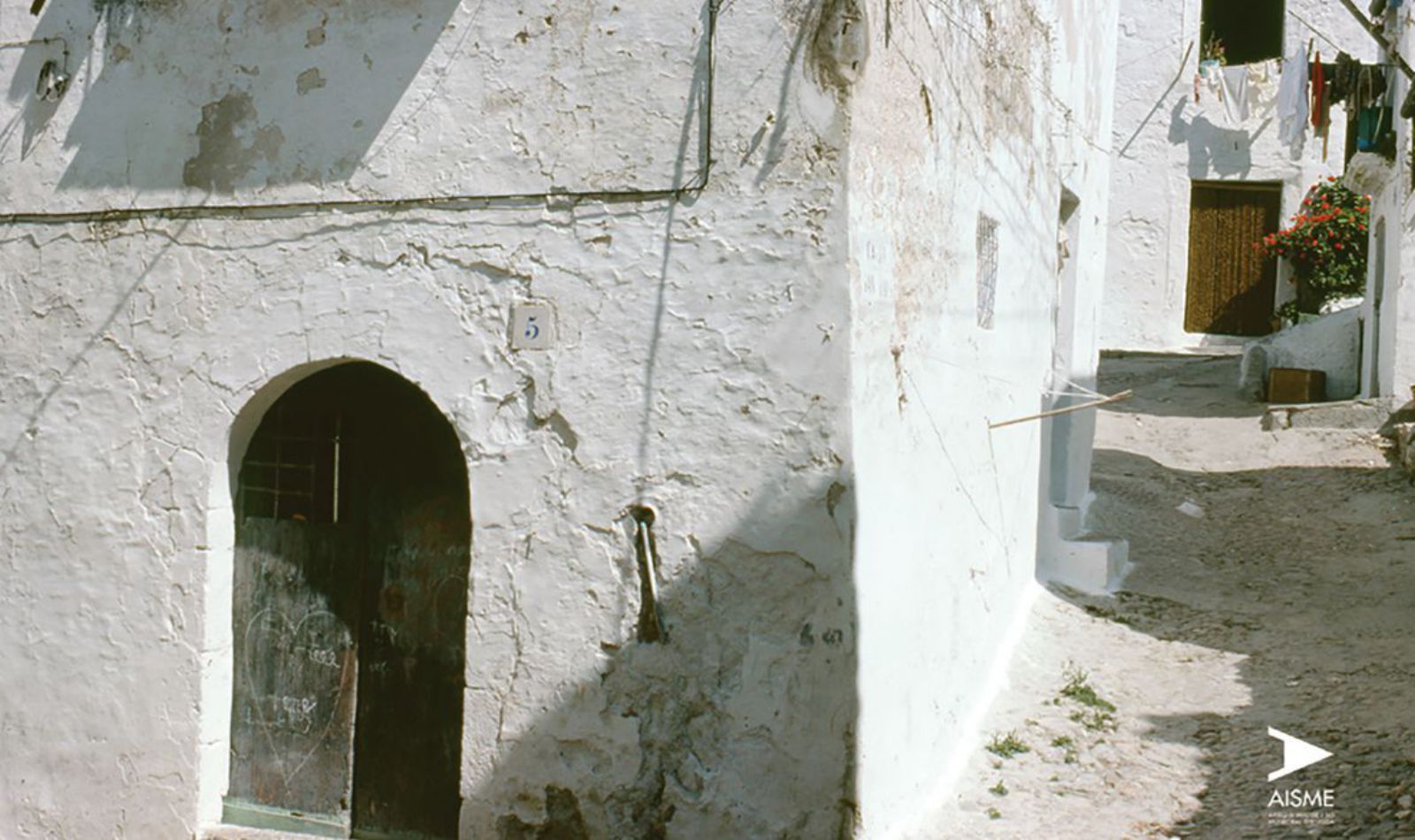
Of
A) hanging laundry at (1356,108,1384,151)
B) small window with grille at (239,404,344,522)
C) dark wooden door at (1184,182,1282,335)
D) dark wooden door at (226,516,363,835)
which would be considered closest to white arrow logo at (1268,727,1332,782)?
dark wooden door at (226,516,363,835)

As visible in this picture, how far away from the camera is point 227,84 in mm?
5535

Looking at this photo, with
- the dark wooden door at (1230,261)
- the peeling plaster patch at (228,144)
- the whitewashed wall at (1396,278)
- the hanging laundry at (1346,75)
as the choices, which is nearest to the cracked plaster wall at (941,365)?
the peeling plaster patch at (228,144)

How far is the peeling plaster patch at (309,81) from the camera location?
212 inches

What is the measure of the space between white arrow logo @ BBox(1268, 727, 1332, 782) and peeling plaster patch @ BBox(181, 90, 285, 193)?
16.0 feet

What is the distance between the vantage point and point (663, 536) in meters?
4.78

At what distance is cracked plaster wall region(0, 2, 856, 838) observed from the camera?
4621 mm

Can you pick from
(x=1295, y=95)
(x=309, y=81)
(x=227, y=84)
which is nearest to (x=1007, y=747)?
(x=309, y=81)

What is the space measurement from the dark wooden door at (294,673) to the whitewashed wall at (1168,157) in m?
12.9

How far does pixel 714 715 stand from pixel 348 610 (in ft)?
6.05

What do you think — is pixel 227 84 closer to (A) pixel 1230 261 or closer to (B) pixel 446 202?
(B) pixel 446 202

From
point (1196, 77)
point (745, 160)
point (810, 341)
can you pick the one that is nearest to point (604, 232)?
point (745, 160)

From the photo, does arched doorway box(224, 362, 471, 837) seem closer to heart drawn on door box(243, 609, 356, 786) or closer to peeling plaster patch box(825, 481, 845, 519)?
heart drawn on door box(243, 609, 356, 786)

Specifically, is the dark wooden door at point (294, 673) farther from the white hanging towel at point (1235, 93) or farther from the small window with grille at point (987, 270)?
the white hanging towel at point (1235, 93)

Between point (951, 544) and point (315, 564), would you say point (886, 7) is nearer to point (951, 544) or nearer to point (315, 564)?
point (951, 544)
